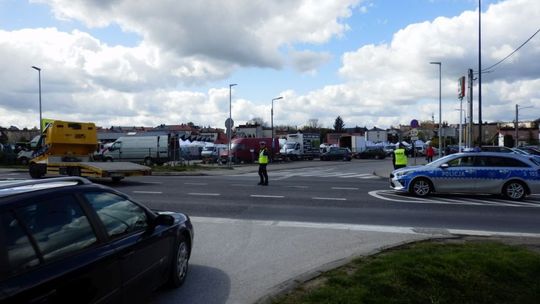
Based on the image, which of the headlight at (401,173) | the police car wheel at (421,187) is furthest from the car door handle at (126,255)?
the headlight at (401,173)

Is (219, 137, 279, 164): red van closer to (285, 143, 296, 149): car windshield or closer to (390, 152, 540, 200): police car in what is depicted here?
(285, 143, 296, 149): car windshield

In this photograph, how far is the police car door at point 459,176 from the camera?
14969mm

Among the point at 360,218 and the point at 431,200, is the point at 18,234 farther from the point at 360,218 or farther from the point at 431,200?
the point at 431,200

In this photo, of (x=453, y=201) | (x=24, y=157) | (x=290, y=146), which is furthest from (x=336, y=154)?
(x=453, y=201)

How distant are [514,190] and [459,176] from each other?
5.22 ft

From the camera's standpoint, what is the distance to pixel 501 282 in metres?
5.64

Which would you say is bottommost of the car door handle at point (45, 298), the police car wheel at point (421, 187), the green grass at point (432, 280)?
the green grass at point (432, 280)

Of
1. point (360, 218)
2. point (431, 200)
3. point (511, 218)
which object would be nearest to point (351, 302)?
point (360, 218)

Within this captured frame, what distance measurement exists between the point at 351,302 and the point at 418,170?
11216 millimetres

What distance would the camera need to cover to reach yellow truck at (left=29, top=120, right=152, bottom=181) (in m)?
18.7

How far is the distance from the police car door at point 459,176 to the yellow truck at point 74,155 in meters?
10.9

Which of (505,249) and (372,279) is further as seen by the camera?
(505,249)

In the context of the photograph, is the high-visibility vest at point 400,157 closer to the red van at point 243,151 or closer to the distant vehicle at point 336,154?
the red van at point 243,151

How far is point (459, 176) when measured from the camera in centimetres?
1502
